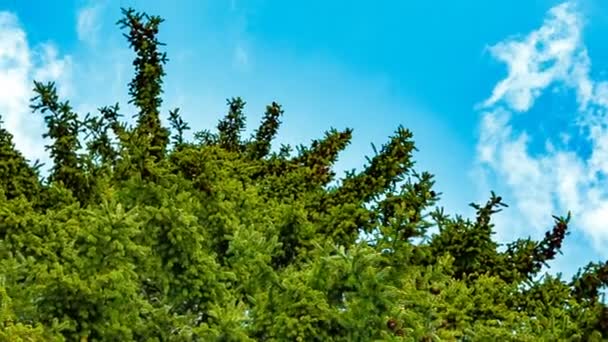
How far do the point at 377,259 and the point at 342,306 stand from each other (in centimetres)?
→ 71

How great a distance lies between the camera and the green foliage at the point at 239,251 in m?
10.7

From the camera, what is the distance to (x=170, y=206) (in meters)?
13.2

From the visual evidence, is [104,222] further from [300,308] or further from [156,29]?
[156,29]

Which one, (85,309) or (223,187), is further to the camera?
(223,187)

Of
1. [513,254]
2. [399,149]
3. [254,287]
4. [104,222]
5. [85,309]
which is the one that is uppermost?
[399,149]

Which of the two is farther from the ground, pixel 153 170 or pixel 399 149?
pixel 399 149

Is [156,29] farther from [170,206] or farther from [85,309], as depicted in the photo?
[85,309]

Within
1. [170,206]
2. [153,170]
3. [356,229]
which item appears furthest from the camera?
[356,229]

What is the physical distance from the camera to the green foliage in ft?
35.2

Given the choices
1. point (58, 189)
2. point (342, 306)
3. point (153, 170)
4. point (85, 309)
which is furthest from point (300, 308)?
point (58, 189)

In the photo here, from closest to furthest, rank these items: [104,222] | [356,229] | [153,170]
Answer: [104,222] → [153,170] → [356,229]

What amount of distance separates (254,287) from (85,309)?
11.9ft

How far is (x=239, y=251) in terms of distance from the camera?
1441 cm

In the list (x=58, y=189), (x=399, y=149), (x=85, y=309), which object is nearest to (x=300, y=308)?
(x=85, y=309)
